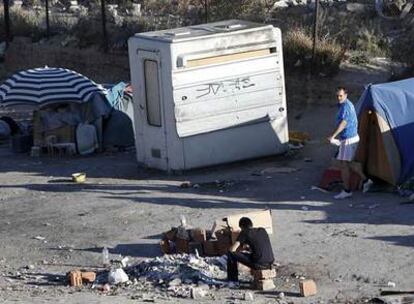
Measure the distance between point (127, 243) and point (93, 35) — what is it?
638 inches

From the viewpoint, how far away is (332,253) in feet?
48.9

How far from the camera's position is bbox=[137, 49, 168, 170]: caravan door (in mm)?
20172

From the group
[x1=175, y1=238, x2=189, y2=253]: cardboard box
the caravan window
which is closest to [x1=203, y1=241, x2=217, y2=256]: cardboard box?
[x1=175, y1=238, x2=189, y2=253]: cardboard box

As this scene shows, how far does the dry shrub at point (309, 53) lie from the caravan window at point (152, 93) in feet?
18.0

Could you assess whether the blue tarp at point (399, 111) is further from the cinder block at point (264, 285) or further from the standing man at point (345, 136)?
the cinder block at point (264, 285)

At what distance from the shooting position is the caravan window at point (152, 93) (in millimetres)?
20188

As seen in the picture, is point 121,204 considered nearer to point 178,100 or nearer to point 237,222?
point 178,100

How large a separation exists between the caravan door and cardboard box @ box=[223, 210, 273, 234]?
16.8 ft

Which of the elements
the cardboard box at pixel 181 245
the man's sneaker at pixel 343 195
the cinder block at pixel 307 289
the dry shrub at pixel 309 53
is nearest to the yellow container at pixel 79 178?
the man's sneaker at pixel 343 195

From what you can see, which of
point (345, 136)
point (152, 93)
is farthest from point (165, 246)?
point (152, 93)

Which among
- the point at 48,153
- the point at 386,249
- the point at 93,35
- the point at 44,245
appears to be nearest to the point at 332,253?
the point at 386,249

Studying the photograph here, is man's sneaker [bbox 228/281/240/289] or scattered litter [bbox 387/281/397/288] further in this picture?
man's sneaker [bbox 228/281/240/289]

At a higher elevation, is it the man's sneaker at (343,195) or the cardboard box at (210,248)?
the cardboard box at (210,248)

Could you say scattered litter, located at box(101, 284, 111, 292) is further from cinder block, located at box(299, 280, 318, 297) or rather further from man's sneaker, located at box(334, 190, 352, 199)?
man's sneaker, located at box(334, 190, 352, 199)
